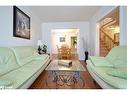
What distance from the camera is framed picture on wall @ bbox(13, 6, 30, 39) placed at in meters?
3.80

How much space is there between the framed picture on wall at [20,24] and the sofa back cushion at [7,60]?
990mm

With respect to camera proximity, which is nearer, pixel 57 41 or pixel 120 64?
pixel 120 64

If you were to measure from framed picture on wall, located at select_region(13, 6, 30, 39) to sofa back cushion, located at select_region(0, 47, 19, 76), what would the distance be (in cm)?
99

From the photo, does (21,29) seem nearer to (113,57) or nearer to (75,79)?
(75,79)

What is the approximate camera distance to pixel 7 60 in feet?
9.07

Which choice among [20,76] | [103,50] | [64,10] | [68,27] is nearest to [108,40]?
[103,50]

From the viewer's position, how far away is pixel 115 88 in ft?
5.41

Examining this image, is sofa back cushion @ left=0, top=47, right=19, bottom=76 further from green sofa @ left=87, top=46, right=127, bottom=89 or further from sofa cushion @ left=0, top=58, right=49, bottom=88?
green sofa @ left=87, top=46, right=127, bottom=89

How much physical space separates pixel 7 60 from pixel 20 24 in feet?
5.73

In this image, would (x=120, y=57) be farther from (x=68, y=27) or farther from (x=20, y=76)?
(x=68, y=27)

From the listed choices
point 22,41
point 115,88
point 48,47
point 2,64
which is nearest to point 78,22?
point 48,47

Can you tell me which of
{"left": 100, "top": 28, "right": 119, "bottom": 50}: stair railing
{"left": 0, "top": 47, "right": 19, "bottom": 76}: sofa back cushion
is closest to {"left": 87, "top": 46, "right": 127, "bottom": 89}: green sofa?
{"left": 0, "top": 47, "right": 19, "bottom": 76}: sofa back cushion

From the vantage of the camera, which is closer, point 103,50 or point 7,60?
point 7,60
